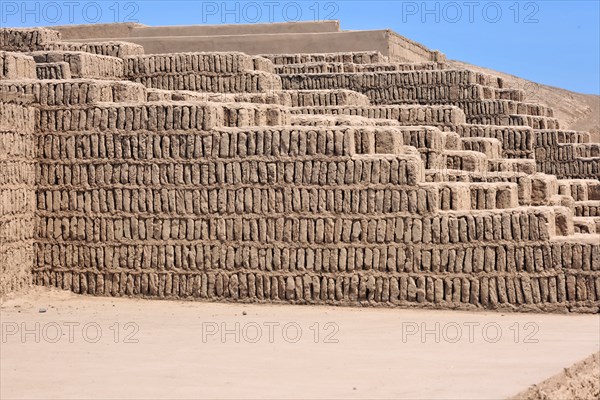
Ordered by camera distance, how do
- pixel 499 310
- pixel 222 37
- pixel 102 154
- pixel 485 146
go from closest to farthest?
pixel 499 310, pixel 102 154, pixel 485 146, pixel 222 37

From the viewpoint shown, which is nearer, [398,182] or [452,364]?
[452,364]

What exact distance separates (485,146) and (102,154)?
22.6ft

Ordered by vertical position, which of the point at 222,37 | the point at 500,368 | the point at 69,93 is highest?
the point at 222,37

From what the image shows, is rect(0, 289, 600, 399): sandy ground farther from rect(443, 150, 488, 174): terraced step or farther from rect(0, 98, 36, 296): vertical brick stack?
rect(443, 150, 488, 174): terraced step

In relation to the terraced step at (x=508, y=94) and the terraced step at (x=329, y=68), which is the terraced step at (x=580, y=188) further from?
the terraced step at (x=329, y=68)

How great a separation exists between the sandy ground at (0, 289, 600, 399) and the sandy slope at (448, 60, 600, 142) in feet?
93.6

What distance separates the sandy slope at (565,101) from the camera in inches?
1627

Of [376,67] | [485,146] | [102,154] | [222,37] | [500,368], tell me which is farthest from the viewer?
[222,37]

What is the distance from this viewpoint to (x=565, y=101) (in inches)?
1736

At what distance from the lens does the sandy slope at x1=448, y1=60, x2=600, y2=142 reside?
136ft

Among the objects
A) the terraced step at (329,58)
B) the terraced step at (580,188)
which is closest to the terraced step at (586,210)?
the terraced step at (580,188)

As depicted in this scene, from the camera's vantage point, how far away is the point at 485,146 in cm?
1872

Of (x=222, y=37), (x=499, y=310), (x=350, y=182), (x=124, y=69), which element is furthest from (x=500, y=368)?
(x=222, y=37)

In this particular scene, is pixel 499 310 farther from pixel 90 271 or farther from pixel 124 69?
pixel 124 69
